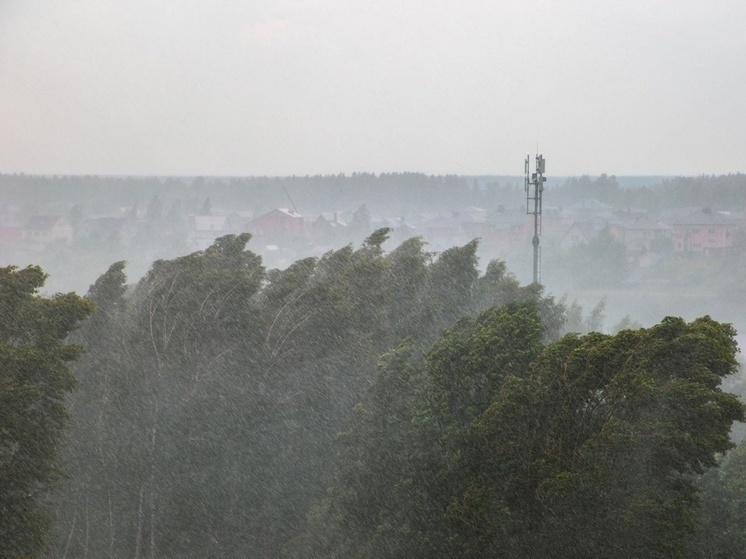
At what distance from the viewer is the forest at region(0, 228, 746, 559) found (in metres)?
8.69

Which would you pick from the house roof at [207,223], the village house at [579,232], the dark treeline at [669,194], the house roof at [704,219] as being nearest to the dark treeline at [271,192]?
the dark treeline at [669,194]

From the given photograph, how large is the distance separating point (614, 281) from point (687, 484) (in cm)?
6680

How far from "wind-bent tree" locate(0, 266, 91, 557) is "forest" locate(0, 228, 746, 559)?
0.08 ft

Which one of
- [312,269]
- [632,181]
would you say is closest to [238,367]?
[312,269]

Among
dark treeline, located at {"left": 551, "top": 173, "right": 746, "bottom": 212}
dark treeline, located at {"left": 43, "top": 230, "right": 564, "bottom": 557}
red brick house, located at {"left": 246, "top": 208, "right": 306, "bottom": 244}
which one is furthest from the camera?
dark treeline, located at {"left": 551, "top": 173, "right": 746, "bottom": 212}

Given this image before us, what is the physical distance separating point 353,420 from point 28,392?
4.89 metres

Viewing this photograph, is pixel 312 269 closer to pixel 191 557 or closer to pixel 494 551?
pixel 191 557

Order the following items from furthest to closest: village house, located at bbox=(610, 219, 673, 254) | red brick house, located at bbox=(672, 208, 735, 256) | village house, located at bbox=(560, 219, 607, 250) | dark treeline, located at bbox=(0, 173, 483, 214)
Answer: dark treeline, located at bbox=(0, 173, 483, 214), village house, located at bbox=(560, 219, 607, 250), village house, located at bbox=(610, 219, 673, 254), red brick house, located at bbox=(672, 208, 735, 256)

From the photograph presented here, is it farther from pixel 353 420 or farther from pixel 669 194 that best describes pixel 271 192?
pixel 353 420

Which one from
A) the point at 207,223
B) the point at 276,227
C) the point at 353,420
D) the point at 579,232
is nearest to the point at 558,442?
the point at 353,420

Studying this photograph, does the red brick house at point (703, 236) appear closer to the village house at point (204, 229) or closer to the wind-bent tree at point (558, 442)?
the village house at point (204, 229)

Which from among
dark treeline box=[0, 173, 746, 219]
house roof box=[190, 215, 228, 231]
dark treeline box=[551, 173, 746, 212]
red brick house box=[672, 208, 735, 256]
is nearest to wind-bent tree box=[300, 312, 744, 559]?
red brick house box=[672, 208, 735, 256]

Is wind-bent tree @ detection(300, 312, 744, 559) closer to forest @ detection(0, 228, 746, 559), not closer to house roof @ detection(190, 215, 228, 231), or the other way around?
forest @ detection(0, 228, 746, 559)

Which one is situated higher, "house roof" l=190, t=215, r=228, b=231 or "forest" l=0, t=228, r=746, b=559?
"forest" l=0, t=228, r=746, b=559
